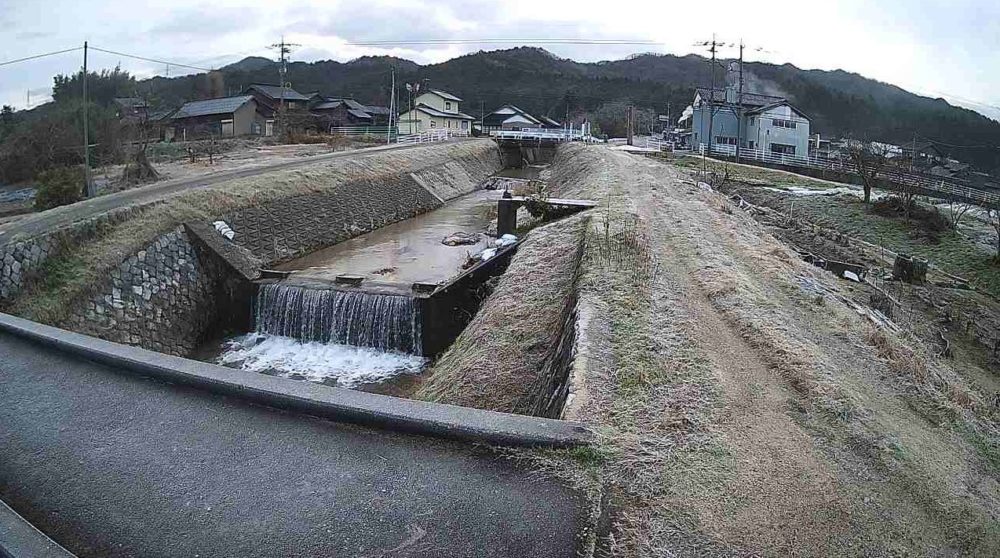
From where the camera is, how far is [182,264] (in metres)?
13.4

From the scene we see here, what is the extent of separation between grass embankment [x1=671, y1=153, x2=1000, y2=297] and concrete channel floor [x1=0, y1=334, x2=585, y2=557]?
16.7 metres

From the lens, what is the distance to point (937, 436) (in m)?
5.30

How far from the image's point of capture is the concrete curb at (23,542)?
3354 mm

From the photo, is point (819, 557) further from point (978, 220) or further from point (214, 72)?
point (214, 72)

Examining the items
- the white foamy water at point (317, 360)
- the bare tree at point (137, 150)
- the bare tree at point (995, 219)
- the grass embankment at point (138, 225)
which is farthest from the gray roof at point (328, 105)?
the bare tree at point (995, 219)

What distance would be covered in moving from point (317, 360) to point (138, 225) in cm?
523

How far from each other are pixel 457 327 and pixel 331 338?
2.55 metres

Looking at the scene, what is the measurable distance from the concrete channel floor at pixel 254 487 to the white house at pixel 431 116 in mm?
47517

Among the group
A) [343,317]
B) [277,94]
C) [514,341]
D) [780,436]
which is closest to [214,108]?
[277,94]

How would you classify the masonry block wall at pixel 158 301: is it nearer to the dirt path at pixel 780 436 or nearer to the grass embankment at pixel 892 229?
the dirt path at pixel 780 436

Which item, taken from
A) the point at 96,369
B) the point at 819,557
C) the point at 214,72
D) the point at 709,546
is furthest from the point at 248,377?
the point at 214,72

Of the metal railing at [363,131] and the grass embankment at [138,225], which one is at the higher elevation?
the metal railing at [363,131]

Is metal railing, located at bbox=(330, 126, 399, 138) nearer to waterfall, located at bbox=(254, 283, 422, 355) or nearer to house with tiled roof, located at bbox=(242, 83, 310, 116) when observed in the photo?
house with tiled roof, located at bbox=(242, 83, 310, 116)

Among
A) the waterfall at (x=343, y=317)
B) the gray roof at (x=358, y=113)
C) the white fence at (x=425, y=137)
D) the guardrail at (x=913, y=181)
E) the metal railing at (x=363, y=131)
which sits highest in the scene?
the gray roof at (x=358, y=113)
